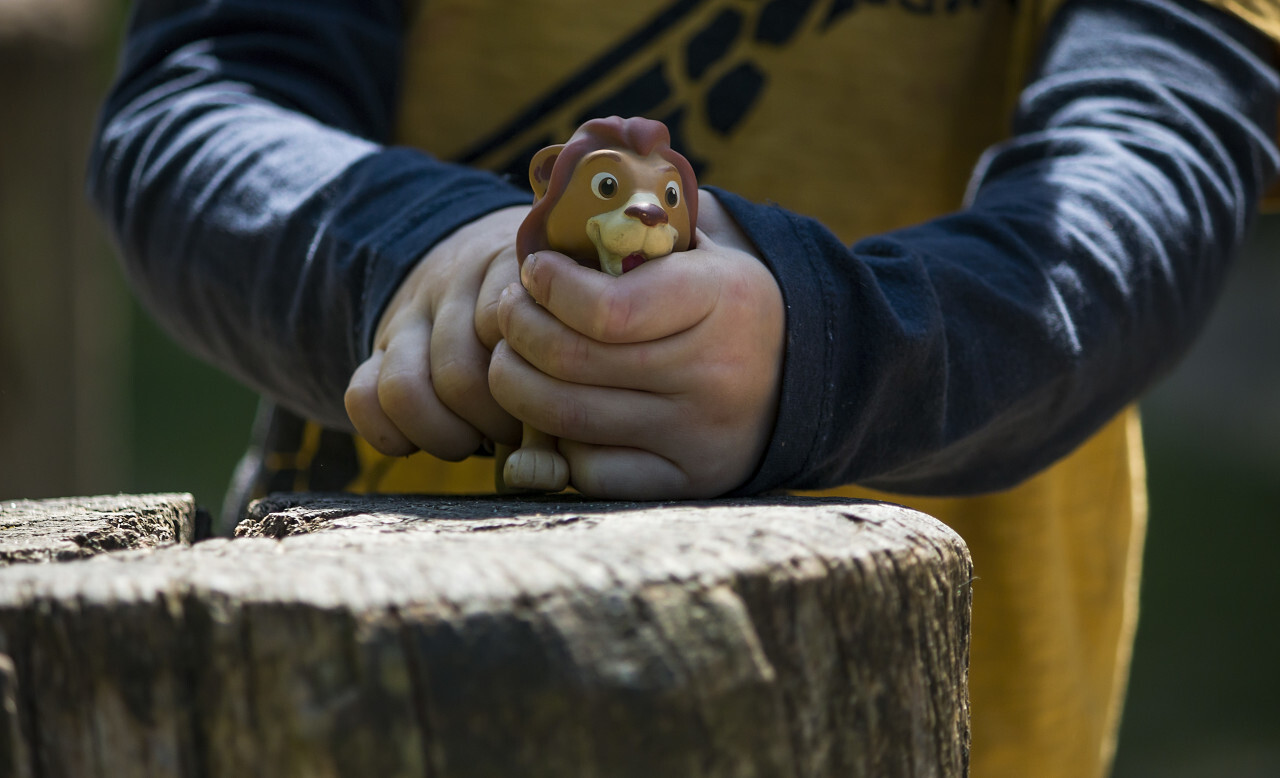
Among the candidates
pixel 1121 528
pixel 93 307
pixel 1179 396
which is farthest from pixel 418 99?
pixel 1179 396

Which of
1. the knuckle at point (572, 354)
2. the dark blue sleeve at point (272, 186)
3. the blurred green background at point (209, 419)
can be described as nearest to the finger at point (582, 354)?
the knuckle at point (572, 354)

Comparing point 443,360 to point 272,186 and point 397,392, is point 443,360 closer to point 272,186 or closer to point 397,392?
point 397,392

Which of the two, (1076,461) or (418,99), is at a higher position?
(418,99)

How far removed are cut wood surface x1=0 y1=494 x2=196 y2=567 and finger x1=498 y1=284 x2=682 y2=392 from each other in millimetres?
204

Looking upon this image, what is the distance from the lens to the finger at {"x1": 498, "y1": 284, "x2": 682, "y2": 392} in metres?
0.51

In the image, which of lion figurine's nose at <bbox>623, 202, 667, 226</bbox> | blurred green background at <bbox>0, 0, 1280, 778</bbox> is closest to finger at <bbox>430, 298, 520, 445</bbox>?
lion figurine's nose at <bbox>623, 202, 667, 226</bbox>

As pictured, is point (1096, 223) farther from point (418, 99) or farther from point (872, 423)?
point (418, 99)

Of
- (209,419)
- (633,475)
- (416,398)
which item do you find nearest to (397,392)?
(416,398)

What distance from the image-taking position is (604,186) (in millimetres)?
547

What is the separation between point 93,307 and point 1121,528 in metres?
2.07

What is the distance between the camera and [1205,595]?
3867 mm

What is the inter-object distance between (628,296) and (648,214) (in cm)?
4

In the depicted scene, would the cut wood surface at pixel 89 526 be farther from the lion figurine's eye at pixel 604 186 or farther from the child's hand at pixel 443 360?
the lion figurine's eye at pixel 604 186

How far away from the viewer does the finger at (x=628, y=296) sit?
503mm
